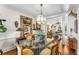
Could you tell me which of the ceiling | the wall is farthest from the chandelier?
the wall

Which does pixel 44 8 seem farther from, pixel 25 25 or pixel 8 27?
pixel 8 27

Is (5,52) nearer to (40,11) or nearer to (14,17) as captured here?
(14,17)

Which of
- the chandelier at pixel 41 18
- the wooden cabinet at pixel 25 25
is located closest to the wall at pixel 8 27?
the wooden cabinet at pixel 25 25

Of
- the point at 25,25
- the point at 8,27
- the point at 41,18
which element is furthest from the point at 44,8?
the point at 8,27

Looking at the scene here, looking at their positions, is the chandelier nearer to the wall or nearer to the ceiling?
the ceiling

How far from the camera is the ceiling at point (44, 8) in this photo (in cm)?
209

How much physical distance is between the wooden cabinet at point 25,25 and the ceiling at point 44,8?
9 centimetres

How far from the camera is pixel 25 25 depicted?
210 centimetres

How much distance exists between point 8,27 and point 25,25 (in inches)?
9.0

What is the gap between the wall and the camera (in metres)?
2.05

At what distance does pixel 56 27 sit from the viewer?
211 centimetres
